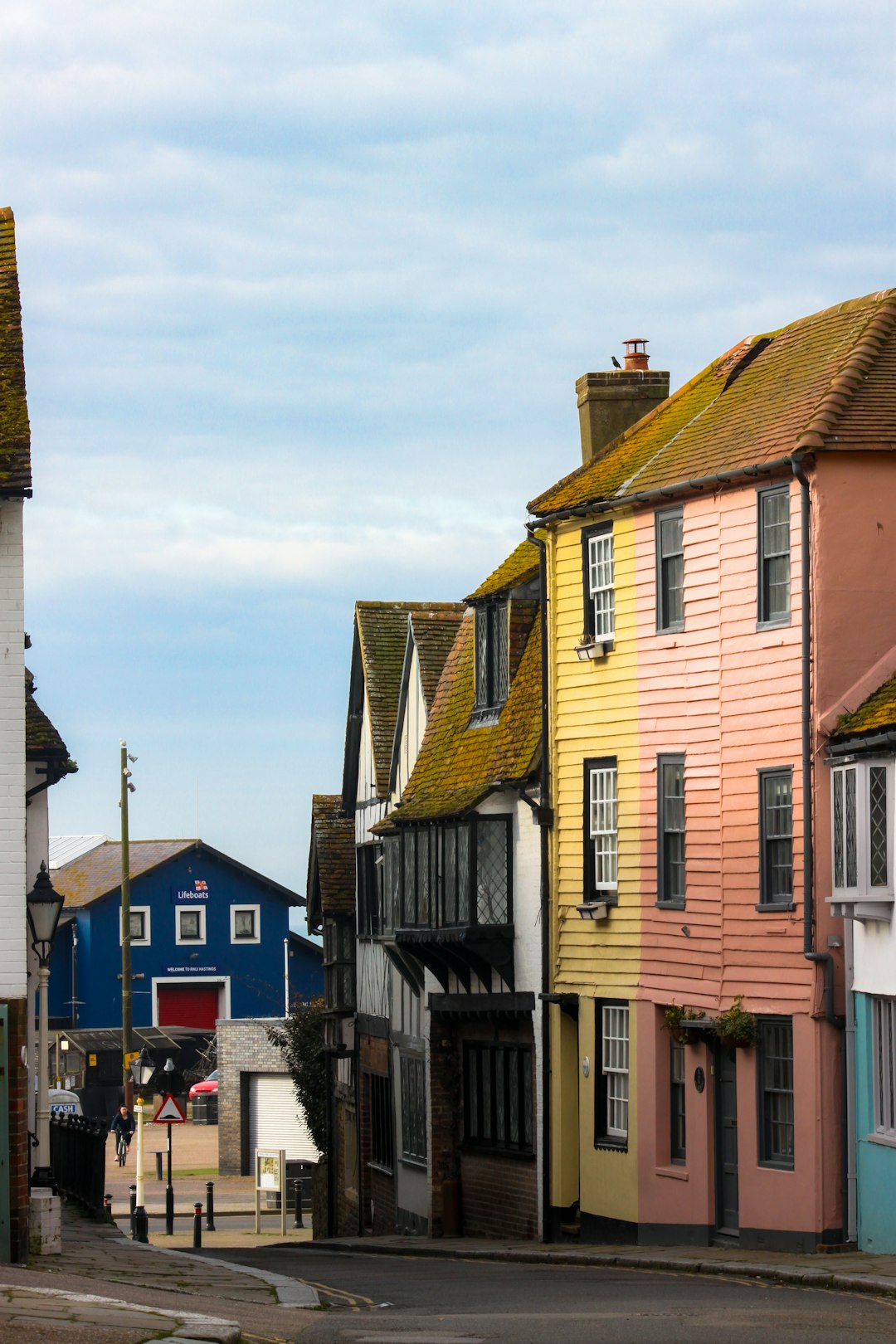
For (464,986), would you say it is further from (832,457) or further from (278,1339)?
(278,1339)

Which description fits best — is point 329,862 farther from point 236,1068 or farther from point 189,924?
point 189,924

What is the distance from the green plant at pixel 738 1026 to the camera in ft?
75.9

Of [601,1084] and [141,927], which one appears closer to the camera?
[601,1084]

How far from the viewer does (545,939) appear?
2834 cm

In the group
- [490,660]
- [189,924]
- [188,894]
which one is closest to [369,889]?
[490,660]

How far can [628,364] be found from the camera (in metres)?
32.0

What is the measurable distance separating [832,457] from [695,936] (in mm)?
6153

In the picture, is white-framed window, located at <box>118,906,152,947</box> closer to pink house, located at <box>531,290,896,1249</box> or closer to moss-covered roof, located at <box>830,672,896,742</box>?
pink house, located at <box>531,290,896,1249</box>

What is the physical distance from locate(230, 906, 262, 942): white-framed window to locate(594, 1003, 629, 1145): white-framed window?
54.4 metres

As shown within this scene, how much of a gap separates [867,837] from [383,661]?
61.3ft

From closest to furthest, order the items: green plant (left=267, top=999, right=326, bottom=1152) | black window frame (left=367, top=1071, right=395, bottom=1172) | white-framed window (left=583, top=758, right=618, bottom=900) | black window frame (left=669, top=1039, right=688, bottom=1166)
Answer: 1. black window frame (left=669, top=1039, right=688, bottom=1166)
2. white-framed window (left=583, top=758, right=618, bottom=900)
3. black window frame (left=367, top=1071, right=395, bottom=1172)
4. green plant (left=267, top=999, right=326, bottom=1152)

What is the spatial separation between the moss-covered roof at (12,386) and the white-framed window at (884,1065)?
407 inches

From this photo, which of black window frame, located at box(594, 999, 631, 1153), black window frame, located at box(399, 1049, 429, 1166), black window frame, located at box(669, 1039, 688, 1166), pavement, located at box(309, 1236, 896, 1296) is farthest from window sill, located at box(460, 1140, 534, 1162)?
black window frame, located at box(669, 1039, 688, 1166)

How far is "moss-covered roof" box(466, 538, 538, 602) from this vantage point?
99.0ft
